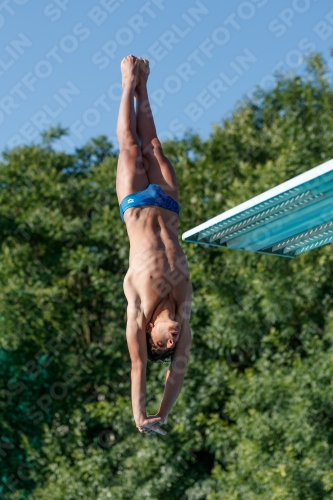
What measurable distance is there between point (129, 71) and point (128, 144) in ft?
1.77

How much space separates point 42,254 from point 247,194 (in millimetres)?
4523

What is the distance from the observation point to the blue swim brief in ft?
17.3

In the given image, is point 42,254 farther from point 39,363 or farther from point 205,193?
point 205,193

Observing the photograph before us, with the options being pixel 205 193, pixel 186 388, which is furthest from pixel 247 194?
pixel 186 388

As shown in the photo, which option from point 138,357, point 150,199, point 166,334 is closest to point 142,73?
point 150,199

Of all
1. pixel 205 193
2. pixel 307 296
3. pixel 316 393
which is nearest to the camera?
pixel 316 393

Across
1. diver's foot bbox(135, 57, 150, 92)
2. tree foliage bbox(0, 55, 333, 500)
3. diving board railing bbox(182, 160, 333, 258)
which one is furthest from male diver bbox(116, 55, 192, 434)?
tree foliage bbox(0, 55, 333, 500)

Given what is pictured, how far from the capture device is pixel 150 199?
208 inches

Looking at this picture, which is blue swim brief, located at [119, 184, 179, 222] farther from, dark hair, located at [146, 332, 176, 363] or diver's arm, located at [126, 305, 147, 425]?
dark hair, located at [146, 332, 176, 363]

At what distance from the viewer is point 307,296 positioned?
470 inches

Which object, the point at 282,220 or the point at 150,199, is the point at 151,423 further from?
the point at 282,220

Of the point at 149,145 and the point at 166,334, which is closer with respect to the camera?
the point at 166,334

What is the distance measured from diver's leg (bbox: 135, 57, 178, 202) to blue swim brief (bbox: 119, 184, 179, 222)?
0.11m

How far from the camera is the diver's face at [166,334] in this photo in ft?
16.2
